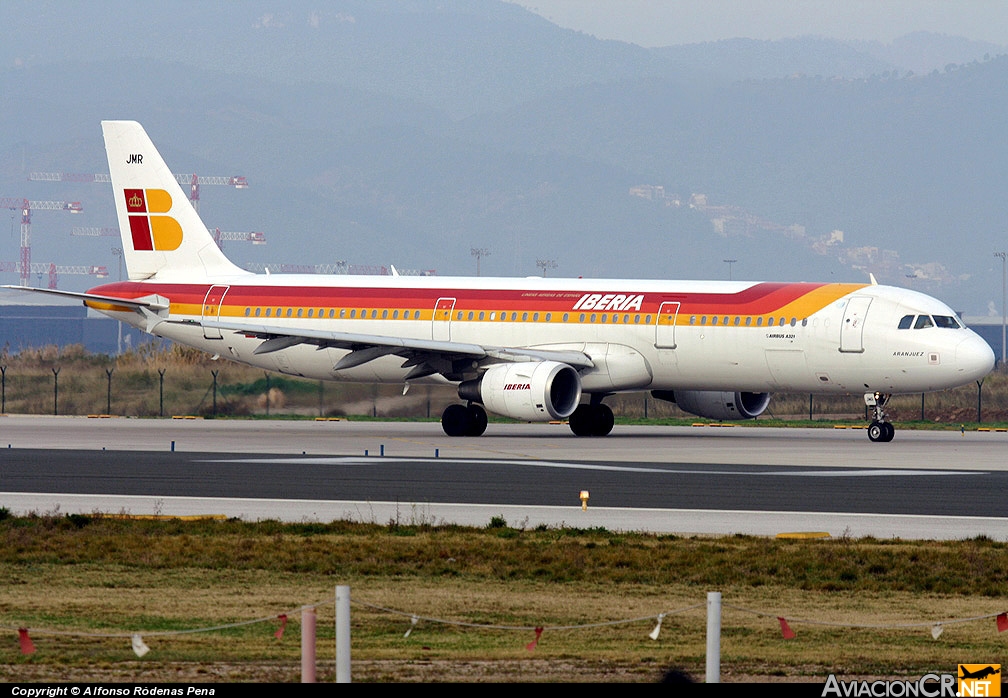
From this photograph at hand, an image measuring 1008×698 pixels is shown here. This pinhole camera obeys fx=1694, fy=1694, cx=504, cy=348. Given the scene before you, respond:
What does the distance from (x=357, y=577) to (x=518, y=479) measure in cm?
1246

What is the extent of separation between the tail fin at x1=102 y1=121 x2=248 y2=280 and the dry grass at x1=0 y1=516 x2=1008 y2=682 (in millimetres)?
29189

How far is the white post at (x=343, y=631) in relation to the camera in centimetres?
1027

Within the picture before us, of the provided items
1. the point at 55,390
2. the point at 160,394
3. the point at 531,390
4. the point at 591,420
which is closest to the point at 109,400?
the point at 55,390

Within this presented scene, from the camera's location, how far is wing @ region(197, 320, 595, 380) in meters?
44.2

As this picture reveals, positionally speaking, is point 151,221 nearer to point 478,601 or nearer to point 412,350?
point 412,350

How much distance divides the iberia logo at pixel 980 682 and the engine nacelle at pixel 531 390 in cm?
2994

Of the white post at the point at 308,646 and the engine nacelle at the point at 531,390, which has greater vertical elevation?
the engine nacelle at the point at 531,390

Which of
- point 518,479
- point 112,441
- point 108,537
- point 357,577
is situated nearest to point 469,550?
point 357,577

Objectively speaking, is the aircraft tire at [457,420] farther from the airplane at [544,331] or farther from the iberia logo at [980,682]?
the iberia logo at [980,682]

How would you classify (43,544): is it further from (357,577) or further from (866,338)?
(866,338)

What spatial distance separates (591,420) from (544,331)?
2976mm

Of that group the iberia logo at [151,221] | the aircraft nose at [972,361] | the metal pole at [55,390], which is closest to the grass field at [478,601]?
the aircraft nose at [972,361]

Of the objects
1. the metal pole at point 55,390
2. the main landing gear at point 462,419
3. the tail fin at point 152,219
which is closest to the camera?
the main landing gear at point 462,419

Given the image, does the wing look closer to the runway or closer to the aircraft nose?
the runway
